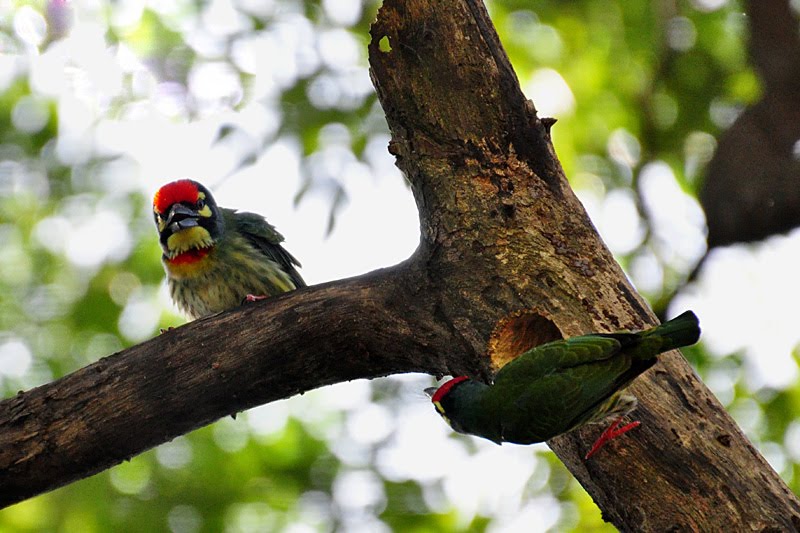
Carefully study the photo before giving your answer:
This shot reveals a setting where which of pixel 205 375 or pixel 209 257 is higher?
pixel 209 257

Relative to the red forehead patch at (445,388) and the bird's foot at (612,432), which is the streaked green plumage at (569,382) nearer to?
the bird's foot at (612,432)

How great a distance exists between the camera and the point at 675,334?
10.2 feet

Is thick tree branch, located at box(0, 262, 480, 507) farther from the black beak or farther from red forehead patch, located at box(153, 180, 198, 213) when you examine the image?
red forehead patch, located at box(153, 180, 198, 213)

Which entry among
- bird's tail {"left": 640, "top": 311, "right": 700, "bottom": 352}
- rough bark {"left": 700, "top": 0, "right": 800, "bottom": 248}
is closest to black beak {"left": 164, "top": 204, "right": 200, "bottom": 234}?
rough bark {"left": 700, "top": 0, "right": 800, "bottom": 248}

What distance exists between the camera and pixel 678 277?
6.50 meters

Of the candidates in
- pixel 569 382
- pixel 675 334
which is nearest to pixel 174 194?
pixel 569 382

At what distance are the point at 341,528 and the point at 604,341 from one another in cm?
388

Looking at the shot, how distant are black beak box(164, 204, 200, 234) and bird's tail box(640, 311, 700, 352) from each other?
2.92 m

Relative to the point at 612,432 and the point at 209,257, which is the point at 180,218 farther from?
the point at 612,432

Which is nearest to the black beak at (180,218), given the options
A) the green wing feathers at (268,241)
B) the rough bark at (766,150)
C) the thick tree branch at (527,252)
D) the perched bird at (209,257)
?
the perched bird at (209,257)

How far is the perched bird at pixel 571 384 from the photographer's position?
312 centimetres

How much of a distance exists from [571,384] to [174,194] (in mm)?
3049

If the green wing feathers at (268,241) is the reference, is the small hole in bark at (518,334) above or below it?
below

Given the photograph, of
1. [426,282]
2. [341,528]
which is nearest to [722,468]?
[426,282]
